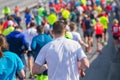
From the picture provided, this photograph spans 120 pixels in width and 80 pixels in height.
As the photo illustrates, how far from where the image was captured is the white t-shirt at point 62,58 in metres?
6.30

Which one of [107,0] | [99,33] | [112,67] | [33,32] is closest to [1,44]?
[33,32]

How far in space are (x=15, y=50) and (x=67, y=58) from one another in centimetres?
591

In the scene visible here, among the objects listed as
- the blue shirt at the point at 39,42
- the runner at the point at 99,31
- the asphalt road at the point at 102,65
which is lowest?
the asphalt road at the point at 102,65

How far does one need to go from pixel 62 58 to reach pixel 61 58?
1 centimetres

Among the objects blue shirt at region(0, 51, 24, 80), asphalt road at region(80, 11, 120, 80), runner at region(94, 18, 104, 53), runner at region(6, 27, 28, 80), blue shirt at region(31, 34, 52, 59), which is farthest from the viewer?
runner at region(94, 18, 104, 53)

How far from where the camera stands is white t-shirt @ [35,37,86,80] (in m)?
6.30

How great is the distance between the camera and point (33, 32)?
14.2 m

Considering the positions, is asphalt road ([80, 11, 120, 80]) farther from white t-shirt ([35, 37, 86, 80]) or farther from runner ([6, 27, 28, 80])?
white t-shirt ([35, 37, 86, 80])

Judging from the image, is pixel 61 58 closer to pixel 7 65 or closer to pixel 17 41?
pixel 7 65

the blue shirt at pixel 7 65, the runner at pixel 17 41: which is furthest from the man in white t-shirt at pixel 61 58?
the runner at pixel 17 41

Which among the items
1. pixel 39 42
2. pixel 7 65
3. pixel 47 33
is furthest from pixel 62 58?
pixel 47 33

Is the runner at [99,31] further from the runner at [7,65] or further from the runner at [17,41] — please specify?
the runner at [7,65]

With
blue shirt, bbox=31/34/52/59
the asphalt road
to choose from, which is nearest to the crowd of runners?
blue shirt, bbox=31/34/52/59

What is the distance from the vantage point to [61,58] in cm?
633
